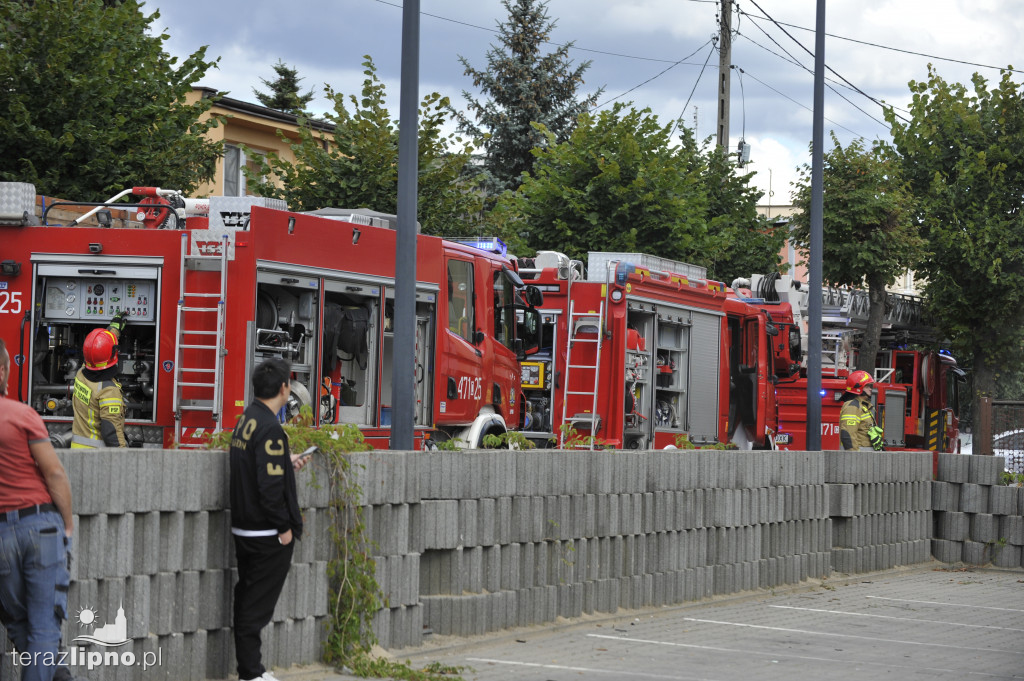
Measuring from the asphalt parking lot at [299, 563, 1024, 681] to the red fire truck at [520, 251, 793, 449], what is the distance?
152 inches

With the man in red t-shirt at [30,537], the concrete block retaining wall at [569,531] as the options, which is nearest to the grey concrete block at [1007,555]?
the concrete block retaining wall at [569,531]

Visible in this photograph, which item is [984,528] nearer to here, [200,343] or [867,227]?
[200,343]

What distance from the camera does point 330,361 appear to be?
12.8 meters

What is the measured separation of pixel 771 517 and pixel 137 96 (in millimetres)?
10862

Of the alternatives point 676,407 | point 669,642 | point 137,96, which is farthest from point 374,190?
point 669,642

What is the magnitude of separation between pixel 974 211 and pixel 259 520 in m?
29.8

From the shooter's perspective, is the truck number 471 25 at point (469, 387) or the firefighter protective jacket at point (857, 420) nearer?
the truck number 471 25 at point (469, 387)

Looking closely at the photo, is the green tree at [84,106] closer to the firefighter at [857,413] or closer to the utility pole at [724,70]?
the firefighter at [857,413]

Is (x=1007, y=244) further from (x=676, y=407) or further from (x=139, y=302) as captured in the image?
(x=139, y=302)

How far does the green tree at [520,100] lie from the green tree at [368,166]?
20.2 m

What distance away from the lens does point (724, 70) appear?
1277 inches

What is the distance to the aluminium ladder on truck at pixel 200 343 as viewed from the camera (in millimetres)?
11484

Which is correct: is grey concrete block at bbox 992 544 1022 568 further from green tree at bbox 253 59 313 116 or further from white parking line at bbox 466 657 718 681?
green tree at bbox 253 59 313 116

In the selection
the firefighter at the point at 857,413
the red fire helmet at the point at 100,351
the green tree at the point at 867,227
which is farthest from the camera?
the green tree at the point at 867,227
